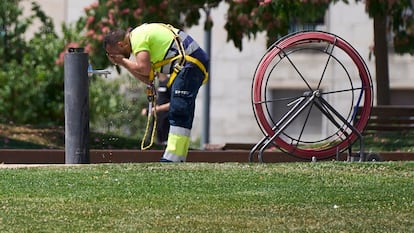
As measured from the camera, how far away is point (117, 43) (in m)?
13.4

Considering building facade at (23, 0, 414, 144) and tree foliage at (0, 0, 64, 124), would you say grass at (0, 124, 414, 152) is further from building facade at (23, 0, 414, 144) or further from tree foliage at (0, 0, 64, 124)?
building facade at (23, 0, 414, 144)

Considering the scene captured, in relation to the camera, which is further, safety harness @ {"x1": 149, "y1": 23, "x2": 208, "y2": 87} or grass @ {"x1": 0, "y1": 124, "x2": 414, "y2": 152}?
grass @ {"x1": 0, "y1": 124, "x2": 414, "y2": 152}

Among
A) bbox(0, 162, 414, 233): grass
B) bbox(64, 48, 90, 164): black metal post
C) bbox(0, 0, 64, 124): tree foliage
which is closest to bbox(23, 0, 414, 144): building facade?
bbox(0, 0, 64, 124): tree foliage

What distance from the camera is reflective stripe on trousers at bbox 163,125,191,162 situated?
13.4 metres

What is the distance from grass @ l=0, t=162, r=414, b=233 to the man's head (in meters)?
1.30

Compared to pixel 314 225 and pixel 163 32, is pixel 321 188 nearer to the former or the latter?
pixel 314 225

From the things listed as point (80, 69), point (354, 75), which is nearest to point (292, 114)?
point (80, 69)

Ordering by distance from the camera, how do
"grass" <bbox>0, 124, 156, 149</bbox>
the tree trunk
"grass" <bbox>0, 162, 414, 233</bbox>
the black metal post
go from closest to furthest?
"grass" <bbox>0, 162, 414, 233</bbox>
the black metal post
"grass" <bbox>0, 124, 156, 149</bbox>
the tree trunk

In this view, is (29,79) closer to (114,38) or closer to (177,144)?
(114,38)

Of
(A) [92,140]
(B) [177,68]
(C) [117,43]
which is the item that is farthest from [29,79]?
(B) [177,68]

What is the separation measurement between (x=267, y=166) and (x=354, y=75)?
18914 millimetres

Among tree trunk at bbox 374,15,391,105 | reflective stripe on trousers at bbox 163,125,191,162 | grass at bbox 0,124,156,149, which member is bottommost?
grass at bbox 0,124,156,149

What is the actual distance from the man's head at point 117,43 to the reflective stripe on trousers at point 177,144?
2.76 ft

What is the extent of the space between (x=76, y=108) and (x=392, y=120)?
27.4 feet
